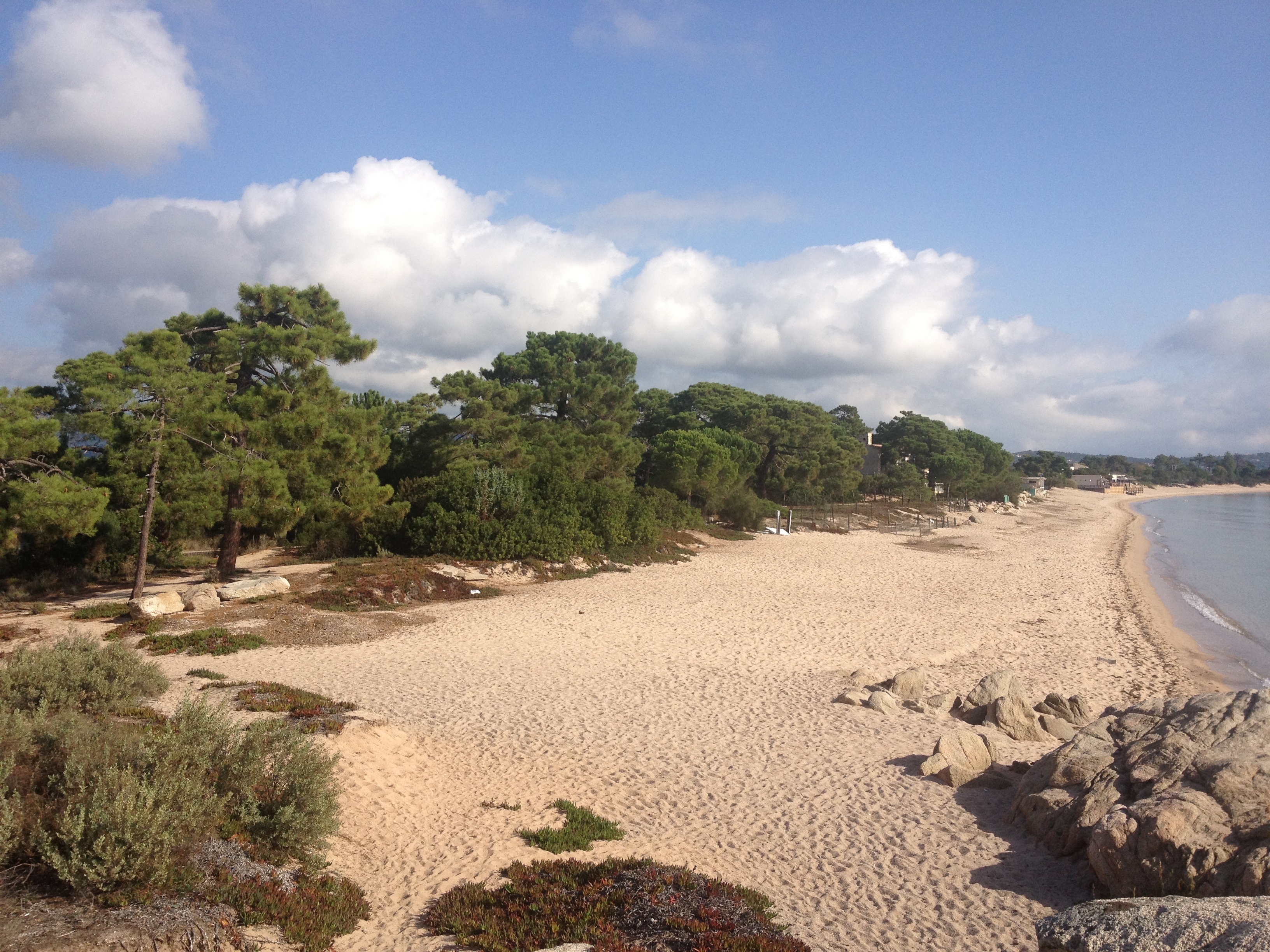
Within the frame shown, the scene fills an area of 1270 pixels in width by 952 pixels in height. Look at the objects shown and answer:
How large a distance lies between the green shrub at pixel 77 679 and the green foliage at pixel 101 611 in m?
6.01

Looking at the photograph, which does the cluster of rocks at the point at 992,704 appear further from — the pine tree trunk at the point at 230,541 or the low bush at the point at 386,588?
the pine tree trunk at the point at 230,541

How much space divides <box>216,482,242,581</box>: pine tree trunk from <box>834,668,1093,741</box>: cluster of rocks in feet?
44.4

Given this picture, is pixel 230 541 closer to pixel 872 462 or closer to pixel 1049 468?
pixel 872 462

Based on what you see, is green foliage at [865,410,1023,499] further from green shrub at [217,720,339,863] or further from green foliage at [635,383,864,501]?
green shrub at [217,720,339,863]

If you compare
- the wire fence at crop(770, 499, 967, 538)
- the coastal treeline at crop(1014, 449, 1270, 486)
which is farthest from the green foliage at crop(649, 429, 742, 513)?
the coastal treeline at crop(1014, 449, 1270, 486)

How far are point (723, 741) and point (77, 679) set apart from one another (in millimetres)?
6959

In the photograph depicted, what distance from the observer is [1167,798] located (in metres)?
5.57

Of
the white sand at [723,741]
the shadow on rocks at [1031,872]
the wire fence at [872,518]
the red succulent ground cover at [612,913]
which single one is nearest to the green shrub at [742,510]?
the wire fence at [872,518]

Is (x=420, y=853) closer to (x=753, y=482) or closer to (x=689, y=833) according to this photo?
(x=689, y=833)

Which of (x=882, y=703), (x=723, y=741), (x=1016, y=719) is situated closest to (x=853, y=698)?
(x=882, y=703)

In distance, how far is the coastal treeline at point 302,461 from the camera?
1488cm

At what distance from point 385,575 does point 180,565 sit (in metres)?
5.97

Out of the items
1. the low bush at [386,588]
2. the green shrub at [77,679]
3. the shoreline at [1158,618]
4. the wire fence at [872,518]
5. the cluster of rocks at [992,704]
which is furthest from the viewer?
the wire fence at [872,518]

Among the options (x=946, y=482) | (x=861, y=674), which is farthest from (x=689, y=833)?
(x=946, y=482)
